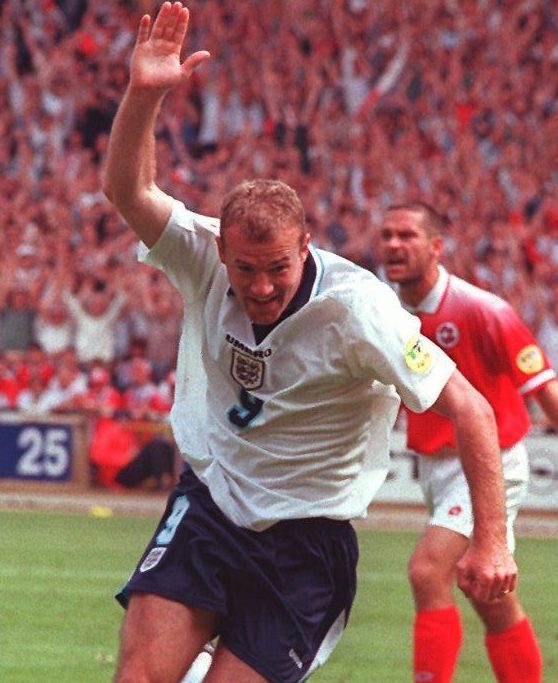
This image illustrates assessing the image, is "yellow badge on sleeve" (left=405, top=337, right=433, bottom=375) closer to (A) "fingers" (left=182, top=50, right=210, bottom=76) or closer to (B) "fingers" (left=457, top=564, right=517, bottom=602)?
(B) "fingers" (left=457, top=564, right=517, bottom=602)

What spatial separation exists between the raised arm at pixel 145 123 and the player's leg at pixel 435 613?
2.29 metres

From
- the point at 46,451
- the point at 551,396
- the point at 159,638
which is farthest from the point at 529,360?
the point at 46,451

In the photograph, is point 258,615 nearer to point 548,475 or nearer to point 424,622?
point 424,622

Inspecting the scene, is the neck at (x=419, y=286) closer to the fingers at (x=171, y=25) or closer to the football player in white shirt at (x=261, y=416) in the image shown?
the football player in white shirt at (x=261, y=416)

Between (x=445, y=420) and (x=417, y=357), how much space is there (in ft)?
8.14

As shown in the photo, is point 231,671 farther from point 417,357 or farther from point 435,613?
point 435,613

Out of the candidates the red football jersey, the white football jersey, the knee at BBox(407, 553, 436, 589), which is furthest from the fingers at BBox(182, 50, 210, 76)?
the knee at BBox(407, 553, 436, 589)

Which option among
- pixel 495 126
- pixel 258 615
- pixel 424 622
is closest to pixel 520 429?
pixel 424 622

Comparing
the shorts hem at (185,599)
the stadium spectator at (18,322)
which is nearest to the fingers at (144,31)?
the shorts hem at (185,599)

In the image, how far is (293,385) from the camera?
17.3ft

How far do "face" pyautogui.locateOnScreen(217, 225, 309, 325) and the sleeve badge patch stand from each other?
41cm

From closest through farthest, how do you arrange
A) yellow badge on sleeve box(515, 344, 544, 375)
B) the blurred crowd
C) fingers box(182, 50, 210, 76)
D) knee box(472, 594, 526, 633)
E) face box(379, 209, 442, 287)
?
fingers box(182, 50, 210, 76) < knee box(472, 594, 526, 633) < yellow badge on sleeve box(515, 344, 544, 375) < face box(379, 209, 442, 287) < the blurred crowd

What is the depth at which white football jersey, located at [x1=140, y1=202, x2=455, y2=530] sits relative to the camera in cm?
512

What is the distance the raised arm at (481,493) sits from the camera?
15.9 feet
